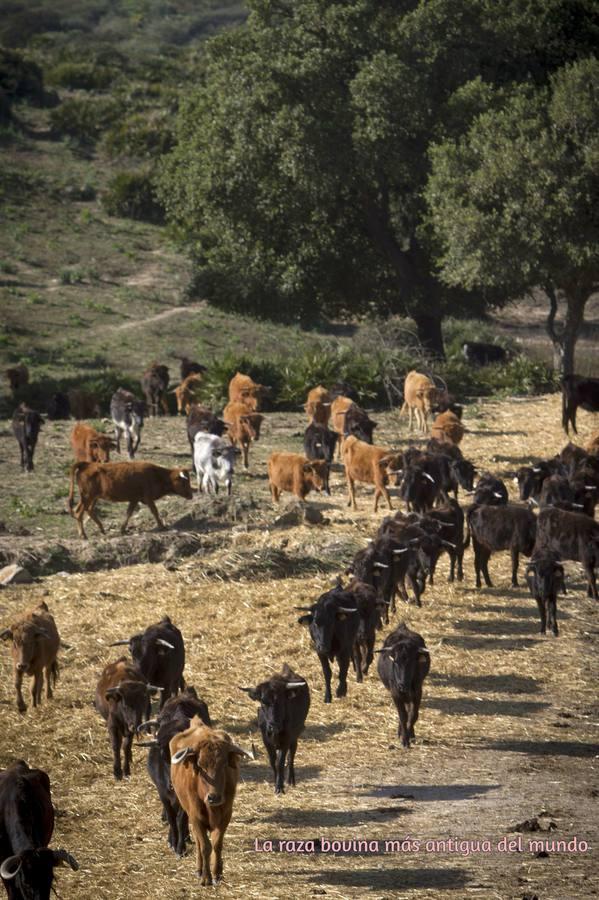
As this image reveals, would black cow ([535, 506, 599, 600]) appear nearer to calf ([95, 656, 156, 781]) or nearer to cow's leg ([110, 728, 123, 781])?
calf ([95, 656, 156, 781])

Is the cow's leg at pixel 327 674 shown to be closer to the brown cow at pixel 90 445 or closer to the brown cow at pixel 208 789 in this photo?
the brown cow at pixel 208 789

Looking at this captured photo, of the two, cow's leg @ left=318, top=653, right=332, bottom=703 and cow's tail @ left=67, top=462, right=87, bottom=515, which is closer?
cow's leg @ left=318, top=653, right=332, bottom=703

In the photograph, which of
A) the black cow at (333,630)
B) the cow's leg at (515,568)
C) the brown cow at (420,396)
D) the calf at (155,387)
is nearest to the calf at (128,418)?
the calf at (155,387)

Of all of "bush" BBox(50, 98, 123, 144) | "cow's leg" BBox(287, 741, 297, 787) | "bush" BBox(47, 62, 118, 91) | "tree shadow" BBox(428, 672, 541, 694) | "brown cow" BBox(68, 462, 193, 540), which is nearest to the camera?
"cow's leg" BBox(287, 741, 297, 787)

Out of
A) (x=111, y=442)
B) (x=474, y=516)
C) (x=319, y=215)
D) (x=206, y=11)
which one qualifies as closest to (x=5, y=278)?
(x=319, y=215)

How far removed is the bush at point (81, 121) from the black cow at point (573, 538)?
54046 mm

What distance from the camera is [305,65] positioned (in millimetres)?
40188

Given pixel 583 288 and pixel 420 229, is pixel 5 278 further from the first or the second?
pixel 583 288

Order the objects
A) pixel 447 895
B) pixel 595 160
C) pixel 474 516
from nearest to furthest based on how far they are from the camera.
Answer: pixel 447 895, pixel 474 516, pixel 595 160

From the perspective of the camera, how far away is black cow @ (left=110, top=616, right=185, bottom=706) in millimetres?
15086

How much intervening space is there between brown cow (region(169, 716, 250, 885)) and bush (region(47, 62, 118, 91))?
7665 cm

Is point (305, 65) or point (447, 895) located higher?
point (305, 65)

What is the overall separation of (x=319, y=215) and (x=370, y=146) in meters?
2.85

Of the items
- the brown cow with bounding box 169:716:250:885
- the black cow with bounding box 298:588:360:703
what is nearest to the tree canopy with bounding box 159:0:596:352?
the black cow with bounding box 298:588:360:703
